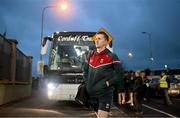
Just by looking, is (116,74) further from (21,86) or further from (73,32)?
(21,86)

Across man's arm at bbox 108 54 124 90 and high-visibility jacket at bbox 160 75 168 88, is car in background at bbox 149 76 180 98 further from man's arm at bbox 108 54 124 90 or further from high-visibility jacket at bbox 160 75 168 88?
man's arm at bbox 108 54 124 90

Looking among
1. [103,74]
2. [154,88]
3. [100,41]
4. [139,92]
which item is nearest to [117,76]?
[103,74]

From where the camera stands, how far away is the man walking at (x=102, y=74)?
5820 mm

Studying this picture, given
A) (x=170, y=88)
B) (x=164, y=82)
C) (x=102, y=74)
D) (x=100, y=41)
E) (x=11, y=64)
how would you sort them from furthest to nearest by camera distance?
(x=170, y=88)
(x=164, y=82)
(x=11, y=64)
(x=100, y=41)
(x=102, y=74)

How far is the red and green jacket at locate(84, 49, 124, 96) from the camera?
582 centimetres

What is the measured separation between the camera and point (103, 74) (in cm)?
582

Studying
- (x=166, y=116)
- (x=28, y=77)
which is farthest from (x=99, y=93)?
(x=28, y=77)

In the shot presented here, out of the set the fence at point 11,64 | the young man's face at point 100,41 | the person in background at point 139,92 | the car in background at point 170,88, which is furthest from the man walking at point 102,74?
the car in background at point 170,88

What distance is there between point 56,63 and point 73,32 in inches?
79.5

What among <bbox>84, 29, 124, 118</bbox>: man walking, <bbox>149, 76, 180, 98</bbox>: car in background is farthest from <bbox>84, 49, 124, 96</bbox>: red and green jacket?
<bbox>149, 76, 180, 98</bbox>: car in background

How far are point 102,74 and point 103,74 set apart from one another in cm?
2

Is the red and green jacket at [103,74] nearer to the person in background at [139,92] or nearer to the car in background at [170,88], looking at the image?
the person in background at [139,92]

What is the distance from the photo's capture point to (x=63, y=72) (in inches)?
675

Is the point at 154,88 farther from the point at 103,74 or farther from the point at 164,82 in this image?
the point at 103,74
